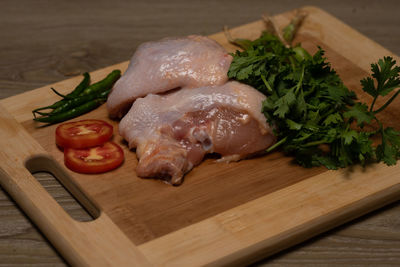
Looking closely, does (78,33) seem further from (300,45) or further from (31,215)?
(31,215)

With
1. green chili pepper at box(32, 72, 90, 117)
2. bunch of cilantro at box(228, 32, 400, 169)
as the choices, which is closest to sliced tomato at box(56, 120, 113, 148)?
green chili pepper at box(32, 72, 90, 117)

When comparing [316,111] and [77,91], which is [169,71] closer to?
[77,91]

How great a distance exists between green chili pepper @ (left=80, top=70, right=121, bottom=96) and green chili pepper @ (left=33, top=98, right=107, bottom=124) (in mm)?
98

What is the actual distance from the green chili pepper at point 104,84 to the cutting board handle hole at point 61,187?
846 mm

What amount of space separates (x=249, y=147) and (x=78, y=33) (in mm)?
3166

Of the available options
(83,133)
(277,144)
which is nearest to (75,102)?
(83,133)

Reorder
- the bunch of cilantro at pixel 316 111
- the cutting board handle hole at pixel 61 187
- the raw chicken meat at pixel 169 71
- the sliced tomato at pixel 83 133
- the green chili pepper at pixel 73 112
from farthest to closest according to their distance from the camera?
the green chili pepper at pixel 73 112 < the raw chicken meat at pixel 169 71 < the sliced tomato at pixel 83 133 < the bunch of cilantro at pixel 316 111 < the cutting board handle hole at pixel 61 187

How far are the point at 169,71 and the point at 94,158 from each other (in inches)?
35.4

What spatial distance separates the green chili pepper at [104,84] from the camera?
564cm

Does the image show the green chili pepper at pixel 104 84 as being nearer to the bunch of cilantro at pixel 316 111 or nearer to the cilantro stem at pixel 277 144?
the bunch of cilantro at pixel 316 111

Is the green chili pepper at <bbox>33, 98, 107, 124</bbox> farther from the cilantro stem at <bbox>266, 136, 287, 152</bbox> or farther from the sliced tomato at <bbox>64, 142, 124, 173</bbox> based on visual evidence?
the cilantro stem at <bbox>266, 136, 287, 152</bbox>

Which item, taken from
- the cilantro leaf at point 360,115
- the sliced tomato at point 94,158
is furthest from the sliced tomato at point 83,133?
the cilantro leaf at point 360,115

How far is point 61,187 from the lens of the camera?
5.01m

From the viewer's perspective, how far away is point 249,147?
501 centimetres
